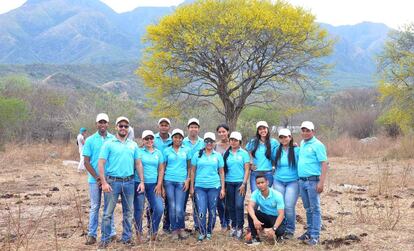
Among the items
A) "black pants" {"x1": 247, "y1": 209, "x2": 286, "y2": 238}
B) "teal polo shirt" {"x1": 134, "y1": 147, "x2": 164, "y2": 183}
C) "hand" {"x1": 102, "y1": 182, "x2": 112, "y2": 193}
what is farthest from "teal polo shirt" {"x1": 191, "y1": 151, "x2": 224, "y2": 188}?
"hand" {"x1": 102, "y1": 182, "x2": 112, "y2": 193}

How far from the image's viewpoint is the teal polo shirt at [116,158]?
20.7ft

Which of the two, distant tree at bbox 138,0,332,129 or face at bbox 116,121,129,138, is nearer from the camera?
face at bbox 116,121,129,138

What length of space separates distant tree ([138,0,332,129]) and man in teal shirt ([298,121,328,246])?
13.7 meters

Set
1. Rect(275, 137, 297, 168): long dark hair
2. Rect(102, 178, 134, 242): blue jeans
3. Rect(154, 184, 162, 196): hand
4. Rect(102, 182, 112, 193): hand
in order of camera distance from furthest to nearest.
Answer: Rect(275, 137, 297, 168): long dark hair → Rect(154, 184, 162, 196): hand → Rect(102, 178, 134, 242): blue jeans → Rect(102, 182, 112, 193): hand

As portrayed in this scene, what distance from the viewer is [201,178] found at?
6.86m

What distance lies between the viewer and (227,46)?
2067cm

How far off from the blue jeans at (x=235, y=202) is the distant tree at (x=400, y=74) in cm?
1994

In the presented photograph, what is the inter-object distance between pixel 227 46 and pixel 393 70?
34.9ft

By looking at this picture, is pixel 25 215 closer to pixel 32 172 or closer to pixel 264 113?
pixel 32 172

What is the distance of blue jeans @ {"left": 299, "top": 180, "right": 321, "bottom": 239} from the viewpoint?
21.6 feet

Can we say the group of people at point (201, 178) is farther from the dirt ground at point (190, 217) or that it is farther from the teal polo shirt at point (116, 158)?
the dirt ground at point (190, 217)

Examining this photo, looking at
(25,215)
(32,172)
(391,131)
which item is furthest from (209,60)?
(391,131)

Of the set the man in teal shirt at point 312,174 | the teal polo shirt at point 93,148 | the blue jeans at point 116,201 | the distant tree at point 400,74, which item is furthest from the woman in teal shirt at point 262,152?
the distant tree at point 400,74

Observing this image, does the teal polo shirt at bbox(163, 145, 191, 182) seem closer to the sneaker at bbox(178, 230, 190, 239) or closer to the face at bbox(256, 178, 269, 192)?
the sneaker at bbox(178, 230, 190, 239)
